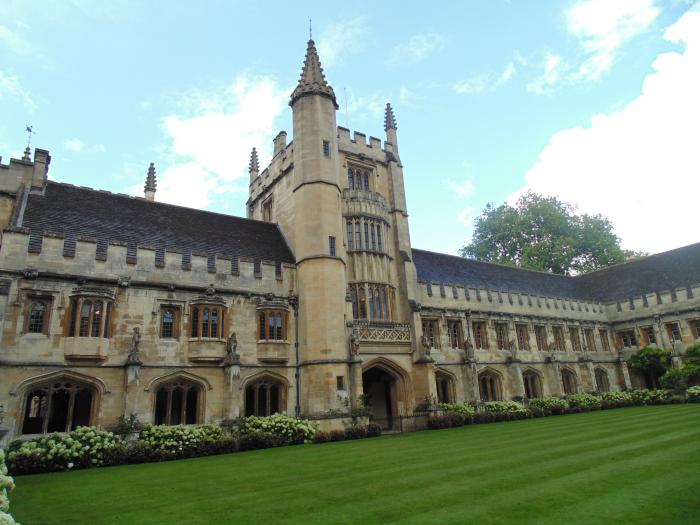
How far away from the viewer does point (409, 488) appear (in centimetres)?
790

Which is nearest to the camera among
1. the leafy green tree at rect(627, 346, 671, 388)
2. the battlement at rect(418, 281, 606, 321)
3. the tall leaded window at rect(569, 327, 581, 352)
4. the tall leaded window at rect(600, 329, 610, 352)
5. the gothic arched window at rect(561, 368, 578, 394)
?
the battlement at rect(418, 281, 606, 321)

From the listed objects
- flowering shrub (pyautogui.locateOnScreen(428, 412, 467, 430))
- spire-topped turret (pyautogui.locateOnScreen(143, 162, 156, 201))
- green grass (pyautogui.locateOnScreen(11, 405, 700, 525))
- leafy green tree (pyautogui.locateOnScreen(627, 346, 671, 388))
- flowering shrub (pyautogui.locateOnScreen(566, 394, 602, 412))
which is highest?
spire-topped turret (pyautogui.locateOnScreen(143, 162, 156, 201))

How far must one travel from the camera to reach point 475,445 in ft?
44.3

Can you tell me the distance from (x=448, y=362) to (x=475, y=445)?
44.6 ft

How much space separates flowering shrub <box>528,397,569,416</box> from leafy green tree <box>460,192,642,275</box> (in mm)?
22897

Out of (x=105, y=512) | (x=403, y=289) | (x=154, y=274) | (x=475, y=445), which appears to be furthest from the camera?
(x=403, y=289)

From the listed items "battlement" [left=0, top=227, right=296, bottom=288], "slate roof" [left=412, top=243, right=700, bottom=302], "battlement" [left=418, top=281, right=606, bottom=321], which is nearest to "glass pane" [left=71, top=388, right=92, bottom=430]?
"battlement" [left=0, top=227, right=296, bottom=288]

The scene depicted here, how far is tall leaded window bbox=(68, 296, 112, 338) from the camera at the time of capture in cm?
1672

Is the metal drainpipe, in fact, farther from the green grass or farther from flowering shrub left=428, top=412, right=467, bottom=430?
the green grass

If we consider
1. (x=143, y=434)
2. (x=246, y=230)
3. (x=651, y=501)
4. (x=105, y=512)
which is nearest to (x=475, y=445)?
(x=651, y=501)

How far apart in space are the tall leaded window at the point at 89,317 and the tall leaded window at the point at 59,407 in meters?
1.76

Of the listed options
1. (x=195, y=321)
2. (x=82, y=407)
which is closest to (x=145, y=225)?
(x=195, y=321)

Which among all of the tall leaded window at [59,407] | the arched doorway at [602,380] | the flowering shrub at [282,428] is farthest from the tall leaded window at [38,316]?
the arched doorway at [602,380]

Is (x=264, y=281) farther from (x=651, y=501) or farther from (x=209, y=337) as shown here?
→ (x=651, y=501)
